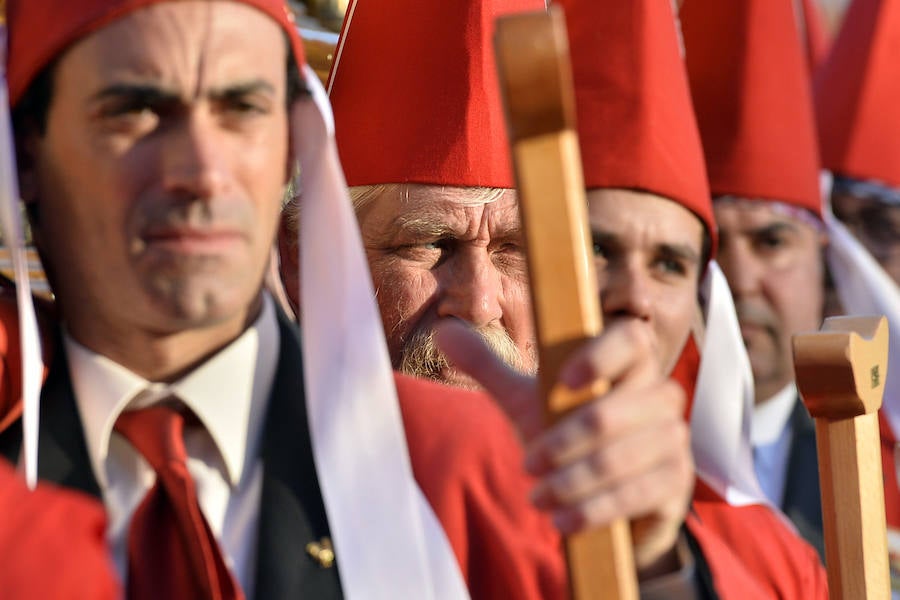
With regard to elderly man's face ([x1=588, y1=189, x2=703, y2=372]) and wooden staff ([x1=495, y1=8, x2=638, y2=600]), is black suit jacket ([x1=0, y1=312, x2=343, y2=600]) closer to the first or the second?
wooden staff ([x1=495, y1=8, x2=638, y2=600])

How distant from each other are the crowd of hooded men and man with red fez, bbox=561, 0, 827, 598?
173 millimetres

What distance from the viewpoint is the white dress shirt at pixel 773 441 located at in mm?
2951

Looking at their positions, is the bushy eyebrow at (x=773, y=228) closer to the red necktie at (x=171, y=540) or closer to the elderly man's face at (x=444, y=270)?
the elderly man's face at (x=444, y=270)

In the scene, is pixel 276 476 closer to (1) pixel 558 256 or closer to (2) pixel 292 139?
(2) pixel 292 139

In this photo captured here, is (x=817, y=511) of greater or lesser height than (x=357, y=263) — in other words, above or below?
below

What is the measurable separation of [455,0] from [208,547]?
112cm

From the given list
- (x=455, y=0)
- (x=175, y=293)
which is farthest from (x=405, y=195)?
(x=175, y=293)

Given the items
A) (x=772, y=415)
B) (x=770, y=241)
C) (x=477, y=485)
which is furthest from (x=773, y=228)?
(x=477, y=485)

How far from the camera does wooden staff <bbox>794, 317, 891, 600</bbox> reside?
1.79 metres

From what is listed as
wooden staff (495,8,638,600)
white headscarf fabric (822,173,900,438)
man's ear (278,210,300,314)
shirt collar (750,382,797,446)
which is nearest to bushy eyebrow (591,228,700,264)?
man's ear (278,210,300,314)

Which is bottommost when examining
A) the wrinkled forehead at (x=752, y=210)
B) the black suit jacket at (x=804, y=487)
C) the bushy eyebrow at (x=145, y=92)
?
the black suit jacket at (x=804, y=487)

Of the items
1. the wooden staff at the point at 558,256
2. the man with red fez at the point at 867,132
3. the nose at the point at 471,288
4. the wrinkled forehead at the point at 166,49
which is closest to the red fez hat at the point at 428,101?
the nose at the point at 471,288

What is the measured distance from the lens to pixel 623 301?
241cm

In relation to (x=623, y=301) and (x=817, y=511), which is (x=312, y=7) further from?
(x=817, y=511)
